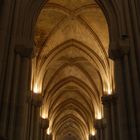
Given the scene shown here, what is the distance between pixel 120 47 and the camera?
37.0ft

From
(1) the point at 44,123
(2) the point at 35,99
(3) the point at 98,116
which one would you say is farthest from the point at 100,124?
(2) the point at 35,99

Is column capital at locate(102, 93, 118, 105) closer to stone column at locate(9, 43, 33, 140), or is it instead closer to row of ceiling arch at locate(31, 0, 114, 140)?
row of ceiling arch at locate(31, 0, 114, 140)

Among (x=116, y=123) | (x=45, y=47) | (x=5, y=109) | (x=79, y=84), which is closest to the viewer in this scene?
(x=5, y=109)

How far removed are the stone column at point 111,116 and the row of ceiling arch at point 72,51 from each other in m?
1.79

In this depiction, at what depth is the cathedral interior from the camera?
10.5 m

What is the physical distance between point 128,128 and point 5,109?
4.35 metres

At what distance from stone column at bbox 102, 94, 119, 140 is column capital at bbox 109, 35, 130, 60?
6.81 meters

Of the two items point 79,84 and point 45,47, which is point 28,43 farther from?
point 79,84

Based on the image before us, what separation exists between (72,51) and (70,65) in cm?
216

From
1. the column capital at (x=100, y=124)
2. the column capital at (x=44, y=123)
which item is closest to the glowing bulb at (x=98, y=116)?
the column capital at (x=100, y=124)

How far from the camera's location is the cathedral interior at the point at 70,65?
1048 centimetres

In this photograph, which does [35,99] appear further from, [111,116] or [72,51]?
[72,51]

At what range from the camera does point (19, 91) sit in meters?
10.9

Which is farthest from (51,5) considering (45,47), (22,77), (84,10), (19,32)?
(22,77)
